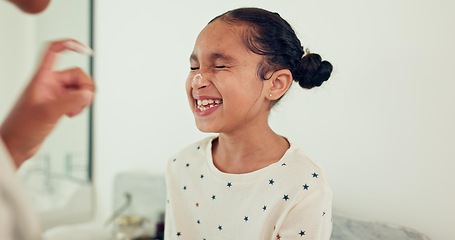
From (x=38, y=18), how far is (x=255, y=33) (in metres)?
1.35

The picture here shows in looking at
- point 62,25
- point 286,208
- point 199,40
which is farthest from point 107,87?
point 286,208

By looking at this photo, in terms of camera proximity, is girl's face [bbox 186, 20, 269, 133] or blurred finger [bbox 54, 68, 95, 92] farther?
girl's face [bbox 186, 20, 269, 133]

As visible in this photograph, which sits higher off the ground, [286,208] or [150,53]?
[150,53]

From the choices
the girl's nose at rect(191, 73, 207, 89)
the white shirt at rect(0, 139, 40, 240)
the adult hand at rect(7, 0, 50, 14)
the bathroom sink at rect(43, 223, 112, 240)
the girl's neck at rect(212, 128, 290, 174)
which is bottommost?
the bathroom sink at rect(43, 223, 112, 240)

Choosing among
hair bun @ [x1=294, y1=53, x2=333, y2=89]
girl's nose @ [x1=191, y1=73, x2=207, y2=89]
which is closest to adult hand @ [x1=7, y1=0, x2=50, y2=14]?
girl's nose @ [x1=191, y1=73, x2=207, y2=89]

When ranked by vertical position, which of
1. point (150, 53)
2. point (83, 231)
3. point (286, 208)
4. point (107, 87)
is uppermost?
point (150, 53)

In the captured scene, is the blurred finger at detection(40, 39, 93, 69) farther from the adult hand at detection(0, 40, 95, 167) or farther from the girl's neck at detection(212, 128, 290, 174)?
the girl's neck at detection(212, 128, 290, 174)

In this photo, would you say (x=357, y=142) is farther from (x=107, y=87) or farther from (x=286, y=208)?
(x=107, y=87)

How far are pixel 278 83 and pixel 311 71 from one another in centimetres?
5

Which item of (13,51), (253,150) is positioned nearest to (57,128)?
(13,51)

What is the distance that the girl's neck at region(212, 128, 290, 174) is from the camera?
705mm

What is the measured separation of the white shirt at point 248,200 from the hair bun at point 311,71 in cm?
10

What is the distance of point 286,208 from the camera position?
2.13ft

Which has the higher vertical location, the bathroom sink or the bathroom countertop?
the bathroom countertop
